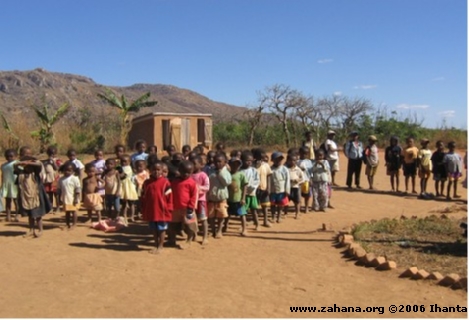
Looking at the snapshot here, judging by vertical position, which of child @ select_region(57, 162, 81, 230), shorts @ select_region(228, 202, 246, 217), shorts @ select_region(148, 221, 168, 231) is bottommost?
shorts @ select_region(148, 221, 168, 231)

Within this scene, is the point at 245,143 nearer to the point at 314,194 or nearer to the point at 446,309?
the point at 314,194

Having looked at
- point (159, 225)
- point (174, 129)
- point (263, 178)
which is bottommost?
point (159, 225)

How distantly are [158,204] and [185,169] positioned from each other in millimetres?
620

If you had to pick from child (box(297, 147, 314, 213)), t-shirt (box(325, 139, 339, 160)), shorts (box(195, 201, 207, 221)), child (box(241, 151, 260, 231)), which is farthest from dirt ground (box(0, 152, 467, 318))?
t-shirt (box(325, 139, 339, 160))

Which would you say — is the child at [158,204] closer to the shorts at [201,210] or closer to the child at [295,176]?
the shorts at [201,210]

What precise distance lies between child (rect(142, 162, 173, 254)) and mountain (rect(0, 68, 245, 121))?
119 feet

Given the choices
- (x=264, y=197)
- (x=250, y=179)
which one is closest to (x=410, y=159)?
(x=264, y=197)

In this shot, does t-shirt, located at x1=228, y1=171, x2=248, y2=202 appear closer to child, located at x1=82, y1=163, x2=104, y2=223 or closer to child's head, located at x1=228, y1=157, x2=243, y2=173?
child's head, located at x1=228, y1=157, x2=243, y2=173

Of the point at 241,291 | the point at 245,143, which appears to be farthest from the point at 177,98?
the point at 241,291

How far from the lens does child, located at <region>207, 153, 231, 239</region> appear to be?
287 inches

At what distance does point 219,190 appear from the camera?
730 cm

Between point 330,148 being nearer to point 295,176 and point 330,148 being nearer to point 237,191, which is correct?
point 295,176

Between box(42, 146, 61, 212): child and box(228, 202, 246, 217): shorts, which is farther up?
box(42, 146, 61, 212): child

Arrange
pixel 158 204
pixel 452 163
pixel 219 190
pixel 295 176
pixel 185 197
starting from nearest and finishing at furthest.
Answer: pixel 158 204, pixel 185 197, pixel 219 190, pixel 295 176, pixel 452 163
